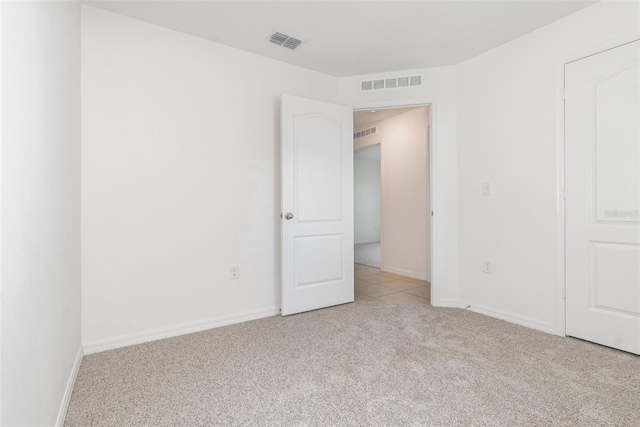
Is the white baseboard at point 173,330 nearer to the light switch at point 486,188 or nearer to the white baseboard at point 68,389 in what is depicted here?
the white baseboard at point 68,389

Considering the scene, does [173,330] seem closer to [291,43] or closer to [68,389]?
[68,389]

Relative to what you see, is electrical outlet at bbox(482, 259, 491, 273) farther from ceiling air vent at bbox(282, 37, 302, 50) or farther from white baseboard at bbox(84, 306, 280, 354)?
ceiling air vent at bbox(282, 37, 302, 50)

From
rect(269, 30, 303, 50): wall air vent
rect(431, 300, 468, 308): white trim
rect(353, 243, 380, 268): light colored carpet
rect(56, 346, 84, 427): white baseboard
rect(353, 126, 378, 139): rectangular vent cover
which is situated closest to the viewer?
rect(56, 346, 84, 427): white baseboard

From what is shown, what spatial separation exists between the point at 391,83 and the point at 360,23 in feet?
3.19

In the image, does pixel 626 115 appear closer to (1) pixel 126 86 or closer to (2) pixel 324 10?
(2) pixel 324 10

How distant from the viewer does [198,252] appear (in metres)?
2.64

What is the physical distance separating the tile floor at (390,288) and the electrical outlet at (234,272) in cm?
138

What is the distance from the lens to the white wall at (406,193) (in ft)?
14.8

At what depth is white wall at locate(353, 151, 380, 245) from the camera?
934 centimetres

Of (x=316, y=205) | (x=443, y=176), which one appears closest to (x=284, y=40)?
(x=316, y=205)

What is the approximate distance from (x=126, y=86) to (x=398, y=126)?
11.9ft

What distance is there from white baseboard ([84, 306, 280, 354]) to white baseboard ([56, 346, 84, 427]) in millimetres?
116

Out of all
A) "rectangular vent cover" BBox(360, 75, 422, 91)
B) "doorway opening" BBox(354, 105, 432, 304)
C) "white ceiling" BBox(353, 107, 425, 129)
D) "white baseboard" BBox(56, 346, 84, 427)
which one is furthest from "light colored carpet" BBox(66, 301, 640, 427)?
"white ceiling" BBox(353, 107, 425, 129)

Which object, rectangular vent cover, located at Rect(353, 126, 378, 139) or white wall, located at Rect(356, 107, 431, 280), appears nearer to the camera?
white wall, located at Rect(356, 107, 431, 280)
